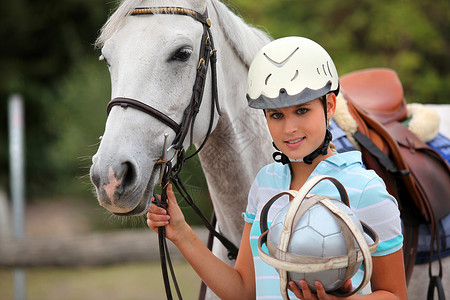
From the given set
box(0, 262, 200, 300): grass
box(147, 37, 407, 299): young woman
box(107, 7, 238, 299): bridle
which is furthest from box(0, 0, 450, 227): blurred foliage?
box(0, 262, 200, 300): grass

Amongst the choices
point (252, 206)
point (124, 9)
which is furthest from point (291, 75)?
point (124, 9)

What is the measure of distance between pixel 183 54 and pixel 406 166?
1.16m

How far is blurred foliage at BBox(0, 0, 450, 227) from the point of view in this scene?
702cm

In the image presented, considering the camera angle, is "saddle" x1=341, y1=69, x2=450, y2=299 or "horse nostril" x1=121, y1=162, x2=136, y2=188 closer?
"horse nostril" x1=121, y1=162, x2=136, y2=188

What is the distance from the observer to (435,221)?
2465 mm

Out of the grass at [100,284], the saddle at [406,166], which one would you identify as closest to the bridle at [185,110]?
the saddle at [406,166]

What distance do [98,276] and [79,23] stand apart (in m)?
7.43

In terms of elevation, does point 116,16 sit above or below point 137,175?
above

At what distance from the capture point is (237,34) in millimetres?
2145

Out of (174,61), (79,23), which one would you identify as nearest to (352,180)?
(174,61)

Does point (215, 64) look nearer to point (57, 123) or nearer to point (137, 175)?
point (137, 175)

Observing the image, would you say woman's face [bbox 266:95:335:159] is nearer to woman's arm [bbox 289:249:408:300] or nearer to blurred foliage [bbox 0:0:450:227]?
woman's arm [bbox 289:249:408:300]

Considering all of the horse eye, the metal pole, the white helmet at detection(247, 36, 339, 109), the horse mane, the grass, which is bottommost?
the grass

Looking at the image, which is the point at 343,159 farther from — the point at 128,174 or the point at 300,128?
the point at 128,174
